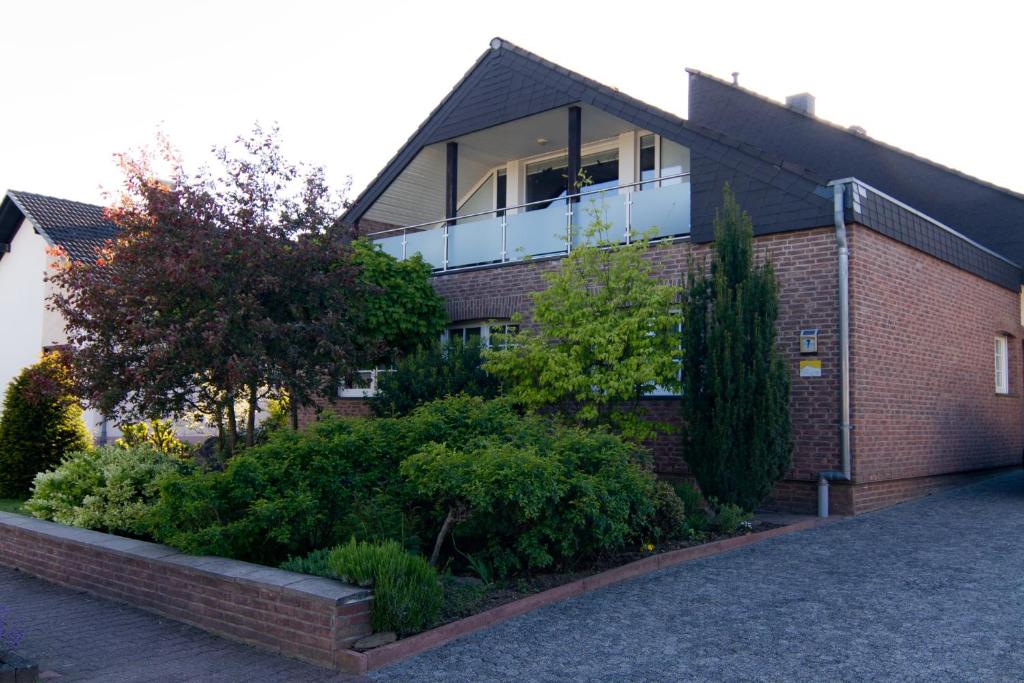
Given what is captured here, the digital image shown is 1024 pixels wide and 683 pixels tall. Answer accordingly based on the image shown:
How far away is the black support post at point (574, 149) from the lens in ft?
44.8

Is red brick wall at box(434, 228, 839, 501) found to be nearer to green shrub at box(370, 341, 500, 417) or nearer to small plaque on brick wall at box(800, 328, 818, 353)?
small plaque on brick wall at box(800, 328, 818, 353)

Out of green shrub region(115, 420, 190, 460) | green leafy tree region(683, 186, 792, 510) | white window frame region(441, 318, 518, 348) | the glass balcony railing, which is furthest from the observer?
white window frame region(441, 318, 518, 348)

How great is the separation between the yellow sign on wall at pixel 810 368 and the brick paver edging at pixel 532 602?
2.10 m

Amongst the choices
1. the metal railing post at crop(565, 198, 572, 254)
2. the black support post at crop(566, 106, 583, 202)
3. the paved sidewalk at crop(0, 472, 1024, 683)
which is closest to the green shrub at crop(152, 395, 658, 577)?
the paved sidewalk at crop(0, 472, 1024, 683)

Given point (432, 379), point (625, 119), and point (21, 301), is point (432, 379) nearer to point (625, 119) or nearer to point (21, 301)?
point (625, 119)

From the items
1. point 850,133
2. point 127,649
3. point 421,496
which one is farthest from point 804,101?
point 127,649

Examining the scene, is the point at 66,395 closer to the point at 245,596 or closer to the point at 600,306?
the point at 245,596

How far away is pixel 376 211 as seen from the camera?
56.7ft

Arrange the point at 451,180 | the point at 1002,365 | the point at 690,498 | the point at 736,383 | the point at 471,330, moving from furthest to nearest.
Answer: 1. the point at 451,180
2. the point at 1002,365
3. the point at 471,330
4. the point at 736,383
5. the point at 690,498

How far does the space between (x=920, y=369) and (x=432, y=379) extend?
21.3 ft

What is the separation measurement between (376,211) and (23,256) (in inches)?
559

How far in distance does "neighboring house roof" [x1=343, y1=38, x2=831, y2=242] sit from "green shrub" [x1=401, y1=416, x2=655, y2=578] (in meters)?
4.68

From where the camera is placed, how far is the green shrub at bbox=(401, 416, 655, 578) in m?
6.46

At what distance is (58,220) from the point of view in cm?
2467
